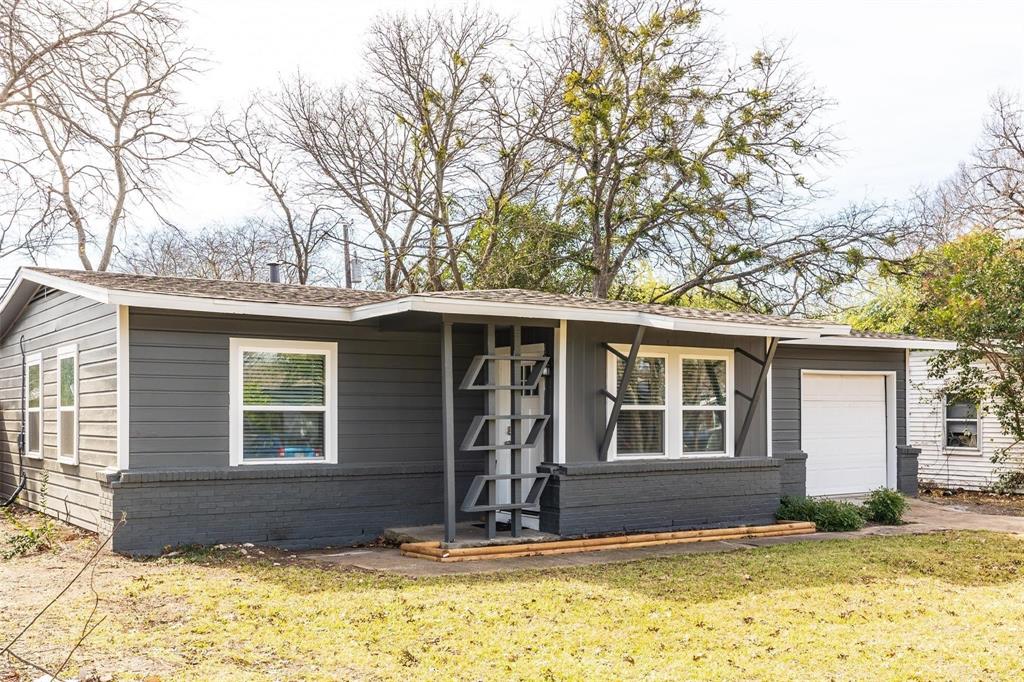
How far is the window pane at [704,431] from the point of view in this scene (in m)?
11.2

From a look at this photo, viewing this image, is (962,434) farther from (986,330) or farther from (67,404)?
(67,404)

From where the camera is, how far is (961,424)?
56.2 feet

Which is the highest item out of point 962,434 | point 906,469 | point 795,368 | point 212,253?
point 212,253

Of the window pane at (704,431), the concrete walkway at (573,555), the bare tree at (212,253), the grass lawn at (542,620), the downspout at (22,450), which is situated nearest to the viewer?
the grass lawn at (542,620)

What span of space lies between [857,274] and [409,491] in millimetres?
13803

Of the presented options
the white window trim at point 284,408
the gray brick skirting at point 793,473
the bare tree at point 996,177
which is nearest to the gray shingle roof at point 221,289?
the white window trim at point 284,408

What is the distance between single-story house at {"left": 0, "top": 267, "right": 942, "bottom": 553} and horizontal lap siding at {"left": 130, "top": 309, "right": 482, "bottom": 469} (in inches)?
0.8

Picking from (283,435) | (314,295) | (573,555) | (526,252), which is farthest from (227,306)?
(526,252)

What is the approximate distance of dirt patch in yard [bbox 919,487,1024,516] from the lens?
13750mm

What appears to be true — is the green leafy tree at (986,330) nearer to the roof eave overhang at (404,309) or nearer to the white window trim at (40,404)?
the roof eave overhang at (404,309)

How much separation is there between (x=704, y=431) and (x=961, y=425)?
8.25 metres

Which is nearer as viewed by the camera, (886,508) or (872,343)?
(886,508)

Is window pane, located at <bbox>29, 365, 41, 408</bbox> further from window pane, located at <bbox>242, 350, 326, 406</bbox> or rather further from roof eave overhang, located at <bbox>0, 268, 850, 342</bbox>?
window pane, located at <bbox>242, 350, 326, 406</bbox>

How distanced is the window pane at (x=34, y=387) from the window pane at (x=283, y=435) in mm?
4172
